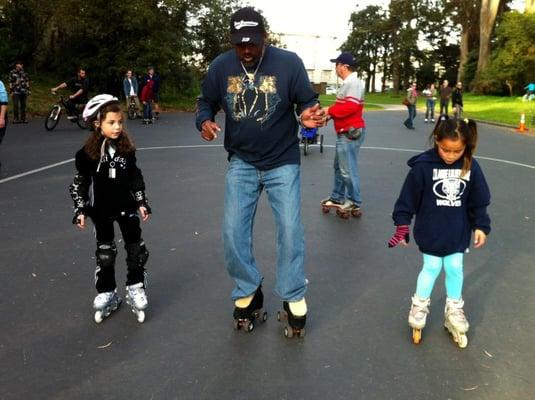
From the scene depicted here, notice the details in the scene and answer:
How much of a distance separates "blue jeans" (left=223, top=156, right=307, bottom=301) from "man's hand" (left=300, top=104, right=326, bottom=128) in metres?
0.31

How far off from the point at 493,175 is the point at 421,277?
6.96m


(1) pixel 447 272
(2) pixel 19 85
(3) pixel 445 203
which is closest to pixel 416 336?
(1) pixel 447 272

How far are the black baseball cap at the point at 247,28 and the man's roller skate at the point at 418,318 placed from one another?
1910mm

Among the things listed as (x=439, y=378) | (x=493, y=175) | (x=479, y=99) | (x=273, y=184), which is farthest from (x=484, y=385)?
(x=479, y=99)

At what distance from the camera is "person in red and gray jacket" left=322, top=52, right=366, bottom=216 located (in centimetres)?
610

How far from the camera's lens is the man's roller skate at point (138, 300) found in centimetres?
362

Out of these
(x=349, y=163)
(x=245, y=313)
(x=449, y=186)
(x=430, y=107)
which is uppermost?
(x=430, y=107)

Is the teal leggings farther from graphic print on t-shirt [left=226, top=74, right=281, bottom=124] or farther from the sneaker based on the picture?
the sneaker

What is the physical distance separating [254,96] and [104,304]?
1.76 meters

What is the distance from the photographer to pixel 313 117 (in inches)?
123

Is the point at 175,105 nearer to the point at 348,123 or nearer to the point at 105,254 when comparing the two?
the point at 348,123

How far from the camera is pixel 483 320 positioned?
3701mm

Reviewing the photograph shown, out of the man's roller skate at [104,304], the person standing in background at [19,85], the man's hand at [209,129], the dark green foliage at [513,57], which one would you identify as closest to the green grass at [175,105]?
the person standing in background at [19,85]

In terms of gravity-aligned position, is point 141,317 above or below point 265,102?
below
